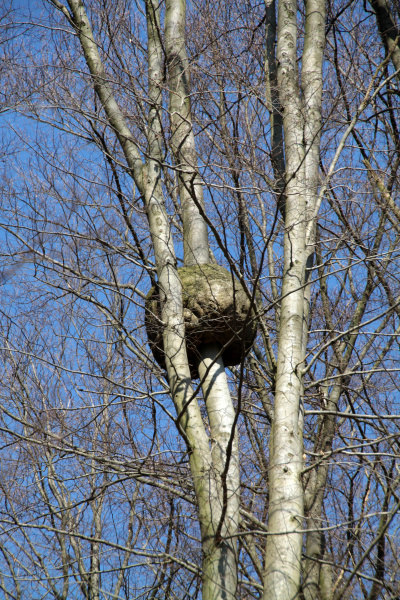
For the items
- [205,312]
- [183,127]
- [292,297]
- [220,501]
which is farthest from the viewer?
[183,127]

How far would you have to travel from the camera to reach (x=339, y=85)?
5.50 m

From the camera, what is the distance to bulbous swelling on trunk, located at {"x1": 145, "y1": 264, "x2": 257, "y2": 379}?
13.1 feet

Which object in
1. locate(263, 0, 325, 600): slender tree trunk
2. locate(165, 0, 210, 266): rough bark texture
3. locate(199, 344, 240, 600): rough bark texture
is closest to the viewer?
locate(199, 344, 240, 600): rough bark texture

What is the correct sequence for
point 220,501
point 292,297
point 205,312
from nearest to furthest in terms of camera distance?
point 220,501 → point 205,312 → point 292,297

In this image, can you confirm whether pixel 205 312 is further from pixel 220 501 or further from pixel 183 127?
pixel 183 127

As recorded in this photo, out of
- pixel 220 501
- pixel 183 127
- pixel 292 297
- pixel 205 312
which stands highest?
pixel 183 127

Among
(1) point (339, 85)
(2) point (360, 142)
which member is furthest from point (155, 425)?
(2) point (360, 142)

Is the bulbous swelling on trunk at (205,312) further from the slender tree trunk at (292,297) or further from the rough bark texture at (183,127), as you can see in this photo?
the slender tree trunk at (292,297)

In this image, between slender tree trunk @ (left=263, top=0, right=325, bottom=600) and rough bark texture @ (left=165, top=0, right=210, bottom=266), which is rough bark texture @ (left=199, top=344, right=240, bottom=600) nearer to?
slender tree trunk @ (left=263, top=0, right=325, bottom=600)

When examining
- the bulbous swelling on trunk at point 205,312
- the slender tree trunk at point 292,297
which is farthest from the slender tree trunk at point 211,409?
the slender tree trunk at point 292,297

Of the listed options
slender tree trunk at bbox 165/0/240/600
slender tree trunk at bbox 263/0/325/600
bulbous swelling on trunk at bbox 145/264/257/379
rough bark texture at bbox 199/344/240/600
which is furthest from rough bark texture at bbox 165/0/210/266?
rough bark texture at bbox 199/344/240/600

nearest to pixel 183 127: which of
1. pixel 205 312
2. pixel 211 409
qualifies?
pixel 205 312

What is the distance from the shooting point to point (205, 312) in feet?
13.2

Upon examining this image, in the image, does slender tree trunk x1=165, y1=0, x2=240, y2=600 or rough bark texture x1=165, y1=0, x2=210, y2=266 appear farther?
rough bark texture x1=165, y1=0, x2=210, y2=266
